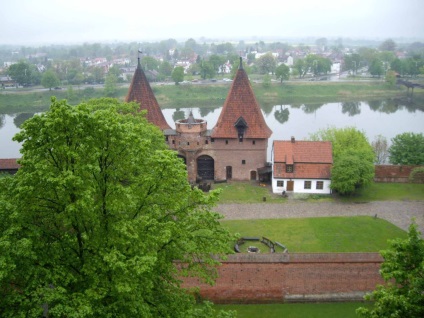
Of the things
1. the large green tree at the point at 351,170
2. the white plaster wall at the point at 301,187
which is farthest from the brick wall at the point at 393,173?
the white plaster wall at the point at 301,187

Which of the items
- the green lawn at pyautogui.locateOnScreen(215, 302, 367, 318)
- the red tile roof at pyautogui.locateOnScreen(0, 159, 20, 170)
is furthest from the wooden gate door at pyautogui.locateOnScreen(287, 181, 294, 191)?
the red tile roof at pyautogui.locateOnScreen(0, 159, 20, 170)

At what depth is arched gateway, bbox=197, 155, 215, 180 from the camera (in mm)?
38500

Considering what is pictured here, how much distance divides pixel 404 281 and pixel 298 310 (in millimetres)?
8733

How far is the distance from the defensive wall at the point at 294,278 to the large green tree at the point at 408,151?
20.4 m

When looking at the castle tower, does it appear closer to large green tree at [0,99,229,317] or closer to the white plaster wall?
the white plaster wall

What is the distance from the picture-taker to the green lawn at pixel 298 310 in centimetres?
2048

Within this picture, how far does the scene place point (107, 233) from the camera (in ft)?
41.3

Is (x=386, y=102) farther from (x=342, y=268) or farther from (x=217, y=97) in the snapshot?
(x=342, y=268)

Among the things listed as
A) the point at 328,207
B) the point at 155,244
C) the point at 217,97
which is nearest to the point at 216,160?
the point at 328,207

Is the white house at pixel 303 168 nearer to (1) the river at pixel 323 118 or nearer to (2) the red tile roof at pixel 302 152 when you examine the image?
(2) the red tile roof at pixel 302 152

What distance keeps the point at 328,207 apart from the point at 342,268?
11.3 meters

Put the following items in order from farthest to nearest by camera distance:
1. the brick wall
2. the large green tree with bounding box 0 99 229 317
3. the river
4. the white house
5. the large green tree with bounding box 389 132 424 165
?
the river, the large green tree with bounding box 389 132 424 165, the brick wall, the white house, the large green tree with bounding box 0 99 229 317

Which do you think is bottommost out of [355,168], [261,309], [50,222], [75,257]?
[261,309]

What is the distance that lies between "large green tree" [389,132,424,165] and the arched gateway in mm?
15877
